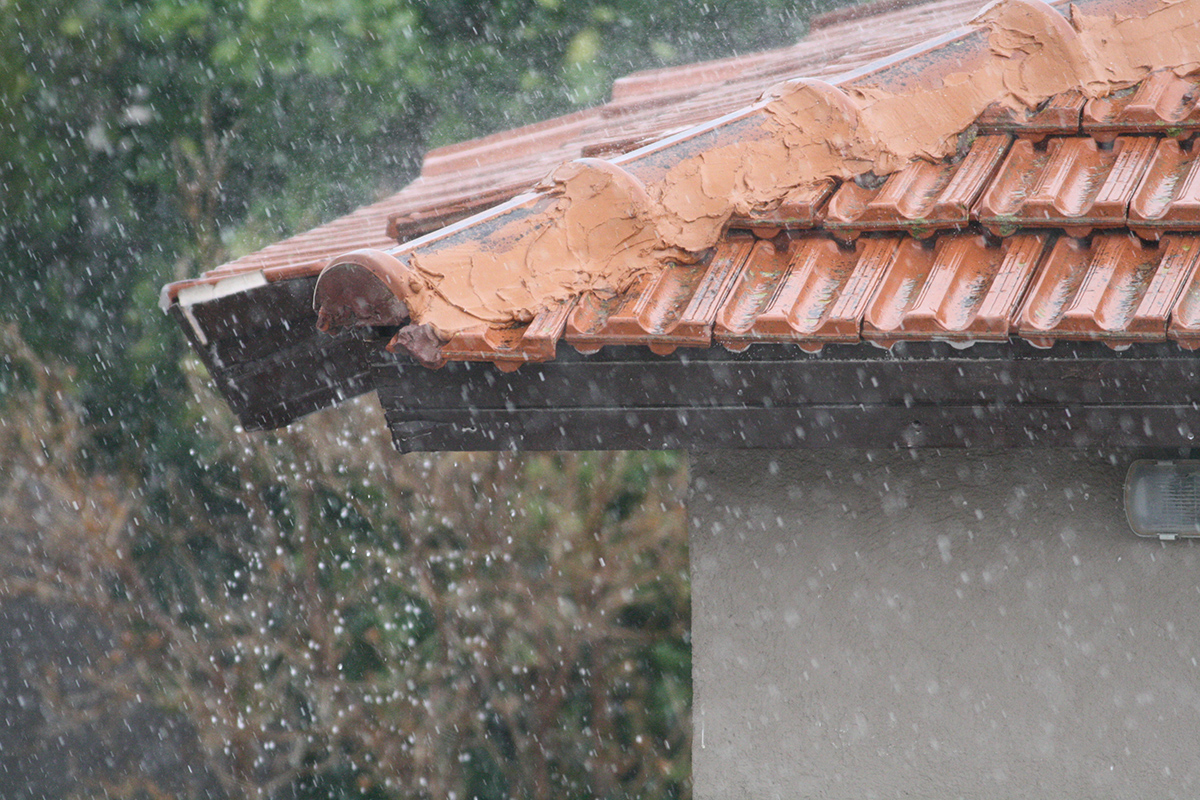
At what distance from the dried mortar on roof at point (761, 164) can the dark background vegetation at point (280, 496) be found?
211 inches

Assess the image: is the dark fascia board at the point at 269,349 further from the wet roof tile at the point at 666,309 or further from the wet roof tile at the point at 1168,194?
the wet roof tile at the point at 1168,194

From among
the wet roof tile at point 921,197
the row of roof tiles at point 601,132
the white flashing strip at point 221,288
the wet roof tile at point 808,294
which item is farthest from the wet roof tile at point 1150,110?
the white flashing strip at point 221,288

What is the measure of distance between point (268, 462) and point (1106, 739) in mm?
6851

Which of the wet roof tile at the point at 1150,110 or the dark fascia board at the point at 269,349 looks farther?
the dark fascia board at the point at 269,349

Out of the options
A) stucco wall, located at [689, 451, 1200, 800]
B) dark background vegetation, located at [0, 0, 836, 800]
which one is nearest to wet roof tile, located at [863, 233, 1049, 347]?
stucco wall, located at [689, 451, 1200, 800]

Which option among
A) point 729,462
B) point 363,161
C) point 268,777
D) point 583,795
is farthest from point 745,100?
point 363,161

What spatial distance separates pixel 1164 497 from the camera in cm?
222

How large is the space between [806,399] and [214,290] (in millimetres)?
1517

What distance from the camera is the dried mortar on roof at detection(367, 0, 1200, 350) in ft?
6.97

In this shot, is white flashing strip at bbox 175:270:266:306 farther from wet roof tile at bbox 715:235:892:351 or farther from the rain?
wet roof tile at bbox 715:235:892:351

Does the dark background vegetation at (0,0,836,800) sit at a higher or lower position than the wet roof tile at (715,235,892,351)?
higher

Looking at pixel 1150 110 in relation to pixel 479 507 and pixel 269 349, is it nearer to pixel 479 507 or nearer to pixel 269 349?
pixel 269 349

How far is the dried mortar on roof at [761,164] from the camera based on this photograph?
2123 mm

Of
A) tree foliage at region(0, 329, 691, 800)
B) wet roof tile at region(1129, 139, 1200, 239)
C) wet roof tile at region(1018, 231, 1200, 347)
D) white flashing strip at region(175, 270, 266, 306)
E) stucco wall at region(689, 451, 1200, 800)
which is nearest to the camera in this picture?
wet roof tile at region(1018, 231, 1200, 347)
